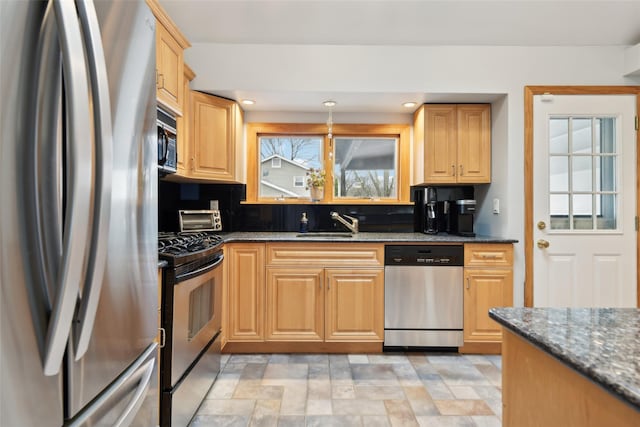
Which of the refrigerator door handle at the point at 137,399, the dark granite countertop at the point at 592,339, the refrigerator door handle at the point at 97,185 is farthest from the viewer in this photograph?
the refrigerator door handle at the point at 137,399

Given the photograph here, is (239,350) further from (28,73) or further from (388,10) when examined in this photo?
(388,10)

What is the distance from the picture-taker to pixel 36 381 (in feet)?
1.96

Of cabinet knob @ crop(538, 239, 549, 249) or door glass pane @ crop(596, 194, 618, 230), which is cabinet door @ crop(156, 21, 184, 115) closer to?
cabinet knob @ crop(538, 239, 549, 249)

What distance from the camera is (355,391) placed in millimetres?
2051

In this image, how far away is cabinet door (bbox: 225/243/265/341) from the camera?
2.58 metres

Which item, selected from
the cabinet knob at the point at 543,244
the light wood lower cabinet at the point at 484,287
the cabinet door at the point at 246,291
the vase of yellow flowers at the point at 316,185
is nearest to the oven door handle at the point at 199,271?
the cabinet door at the point at 246,291

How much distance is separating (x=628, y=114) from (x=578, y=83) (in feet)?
1.49

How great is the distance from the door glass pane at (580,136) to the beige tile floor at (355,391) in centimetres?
178

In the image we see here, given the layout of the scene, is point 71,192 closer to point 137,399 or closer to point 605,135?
point 137,399

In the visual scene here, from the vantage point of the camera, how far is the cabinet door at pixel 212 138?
259cm

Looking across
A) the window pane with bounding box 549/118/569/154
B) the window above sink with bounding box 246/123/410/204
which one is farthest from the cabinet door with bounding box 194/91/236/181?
the window pane with bounding box 549/118/569/154

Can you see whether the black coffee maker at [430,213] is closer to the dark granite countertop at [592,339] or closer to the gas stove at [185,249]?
the gas stove at [185,249]

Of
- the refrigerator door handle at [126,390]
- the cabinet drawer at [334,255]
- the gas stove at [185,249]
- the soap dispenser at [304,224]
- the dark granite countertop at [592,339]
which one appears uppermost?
the soap dispenser at [304,224]

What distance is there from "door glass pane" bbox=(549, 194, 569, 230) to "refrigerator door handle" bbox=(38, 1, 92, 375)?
9.97ft
